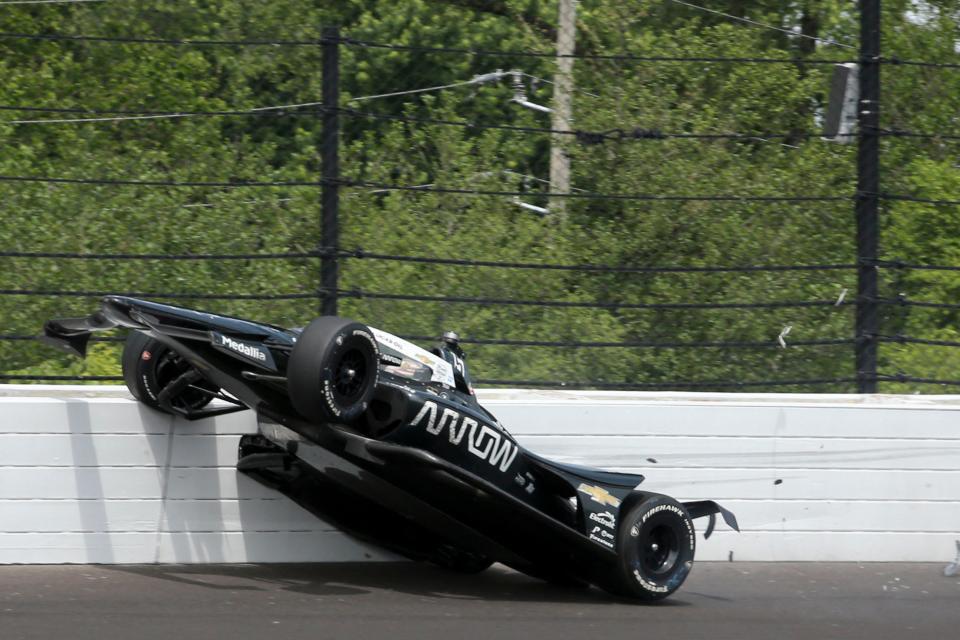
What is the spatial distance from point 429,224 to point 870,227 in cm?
254

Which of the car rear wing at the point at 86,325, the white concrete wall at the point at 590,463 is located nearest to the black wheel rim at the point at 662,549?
the white concrete wall at the point at 590,463

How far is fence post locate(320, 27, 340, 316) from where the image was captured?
7301mm

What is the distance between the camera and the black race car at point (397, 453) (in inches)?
222

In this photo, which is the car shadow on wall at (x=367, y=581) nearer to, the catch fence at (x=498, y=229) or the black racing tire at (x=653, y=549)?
the black racing tire at (x=653, y=549)

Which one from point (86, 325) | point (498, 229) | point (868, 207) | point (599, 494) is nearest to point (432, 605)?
point (599, 494)

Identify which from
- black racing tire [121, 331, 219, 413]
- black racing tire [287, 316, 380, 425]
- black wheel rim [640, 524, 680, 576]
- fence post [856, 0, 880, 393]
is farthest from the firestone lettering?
fence post [856, 0, 880, 393]

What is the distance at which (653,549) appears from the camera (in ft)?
21.2

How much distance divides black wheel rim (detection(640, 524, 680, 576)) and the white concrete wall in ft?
2.33

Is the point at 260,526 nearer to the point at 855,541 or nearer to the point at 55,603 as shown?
the point at 55,603

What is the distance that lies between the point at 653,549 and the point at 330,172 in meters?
2.56

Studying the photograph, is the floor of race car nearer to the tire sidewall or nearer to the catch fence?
the tire sidewall

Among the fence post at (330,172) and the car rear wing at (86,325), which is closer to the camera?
the car rear wing at (86,325)

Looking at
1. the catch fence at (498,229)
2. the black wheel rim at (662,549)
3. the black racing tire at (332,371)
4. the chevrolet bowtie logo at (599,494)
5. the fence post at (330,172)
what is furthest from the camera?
the catch fence at (498,229)

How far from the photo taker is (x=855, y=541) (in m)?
7.33
